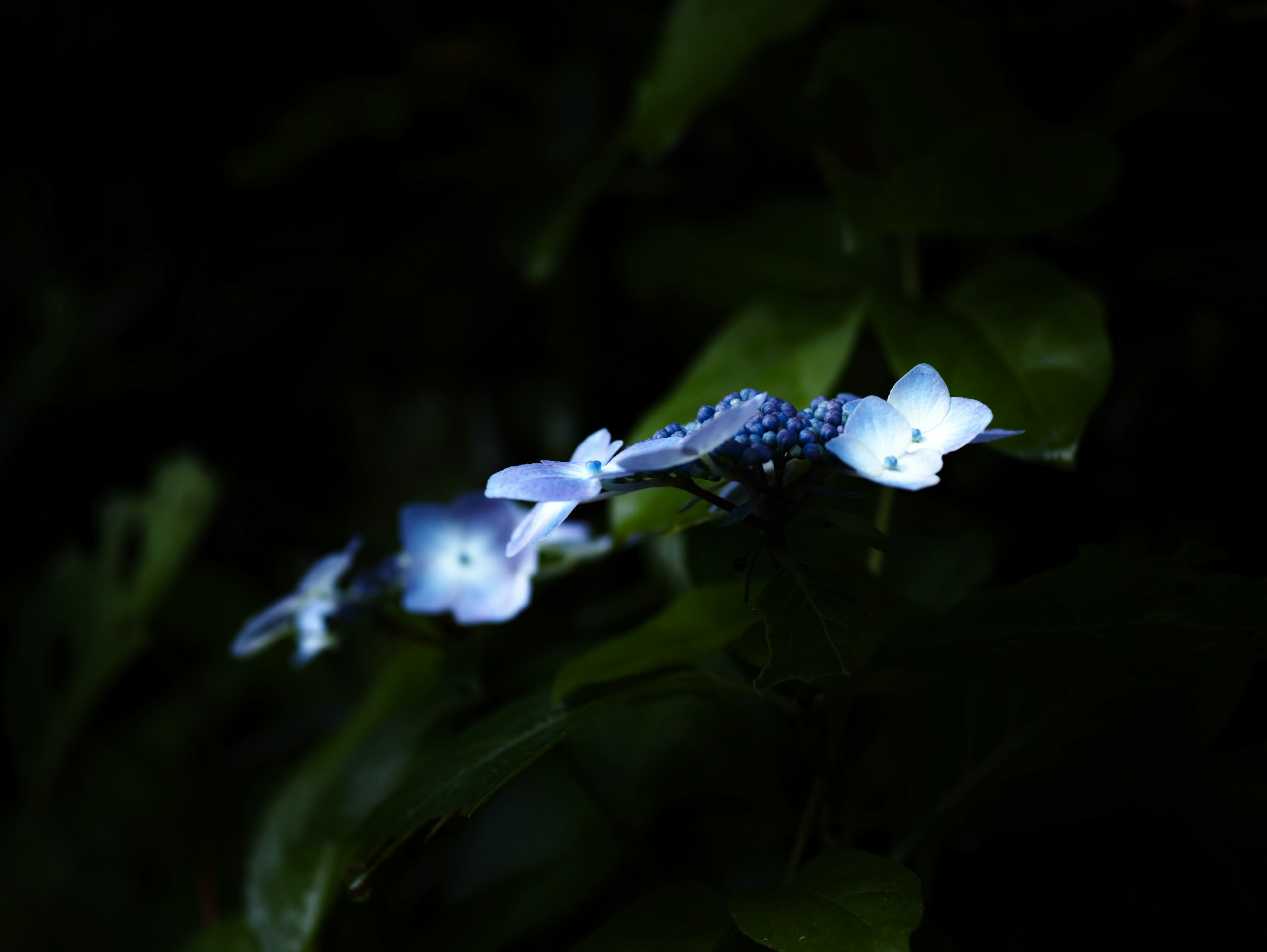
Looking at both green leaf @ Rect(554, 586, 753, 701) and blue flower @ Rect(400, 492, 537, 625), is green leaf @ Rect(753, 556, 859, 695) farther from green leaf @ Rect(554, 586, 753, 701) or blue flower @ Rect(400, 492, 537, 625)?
blue flower @ Rect(400, 492, 537, 625)

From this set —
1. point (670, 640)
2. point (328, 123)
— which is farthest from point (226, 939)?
point (328, 123)

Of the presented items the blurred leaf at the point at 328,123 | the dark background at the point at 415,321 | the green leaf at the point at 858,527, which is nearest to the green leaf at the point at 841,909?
the green leaf at the point at 858,527

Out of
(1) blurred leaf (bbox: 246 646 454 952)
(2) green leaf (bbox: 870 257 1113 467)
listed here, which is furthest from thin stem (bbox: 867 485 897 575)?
(1) blurred leaf (bbox: 246 646 454 952)

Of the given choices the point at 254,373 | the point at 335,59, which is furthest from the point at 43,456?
the point at 335,59

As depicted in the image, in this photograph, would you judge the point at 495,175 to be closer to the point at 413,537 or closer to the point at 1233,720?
the point at 413,537

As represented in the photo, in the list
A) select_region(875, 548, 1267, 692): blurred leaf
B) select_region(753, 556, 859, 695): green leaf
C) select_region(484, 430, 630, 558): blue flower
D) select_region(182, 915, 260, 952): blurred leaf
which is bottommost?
select_region(182, 915, 260, 952): blurred leaf

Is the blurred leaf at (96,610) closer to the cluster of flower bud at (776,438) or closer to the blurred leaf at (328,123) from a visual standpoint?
the blurred leaf at (328,123)
